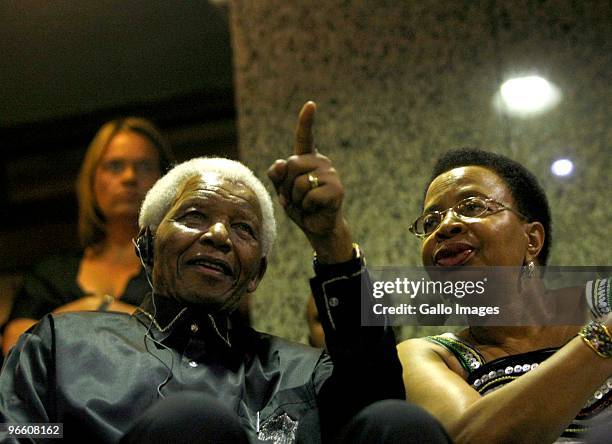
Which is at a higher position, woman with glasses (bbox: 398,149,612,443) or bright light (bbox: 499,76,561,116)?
bright light (bbox: 499,76,561,116)

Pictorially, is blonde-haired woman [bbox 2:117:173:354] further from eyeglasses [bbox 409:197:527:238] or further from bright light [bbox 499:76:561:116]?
bright light [bbox 499:76:561:116]

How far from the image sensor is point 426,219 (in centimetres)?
202

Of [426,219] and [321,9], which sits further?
[321,9]

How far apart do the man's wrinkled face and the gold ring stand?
0.47 m

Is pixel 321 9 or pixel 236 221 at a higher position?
pixel 321 9

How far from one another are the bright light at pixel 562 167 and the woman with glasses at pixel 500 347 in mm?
495

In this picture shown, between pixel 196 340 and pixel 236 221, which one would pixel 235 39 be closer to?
pixel 236 221

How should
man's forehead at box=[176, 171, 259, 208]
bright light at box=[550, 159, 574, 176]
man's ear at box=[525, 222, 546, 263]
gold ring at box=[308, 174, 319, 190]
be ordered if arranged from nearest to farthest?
gold ring at box=[308, 174, 319, 190], man's forehead at box=[176, 171, 259, 208], man's ear at box=[525, 222, 546, 263], bright light at box=[550, 159, 574, 176]

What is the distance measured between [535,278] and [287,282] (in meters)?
0.90

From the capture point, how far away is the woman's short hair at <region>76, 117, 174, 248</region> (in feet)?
8.64

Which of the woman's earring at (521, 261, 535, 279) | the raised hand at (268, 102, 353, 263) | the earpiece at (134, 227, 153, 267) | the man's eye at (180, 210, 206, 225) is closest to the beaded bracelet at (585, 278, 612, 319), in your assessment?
the woman's earring at (521, 261, 535, 279)

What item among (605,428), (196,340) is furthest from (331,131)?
(605,428)

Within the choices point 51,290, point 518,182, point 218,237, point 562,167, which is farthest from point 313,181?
point 562,167

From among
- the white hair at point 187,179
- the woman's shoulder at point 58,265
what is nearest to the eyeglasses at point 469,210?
the white hair at point 187,179
